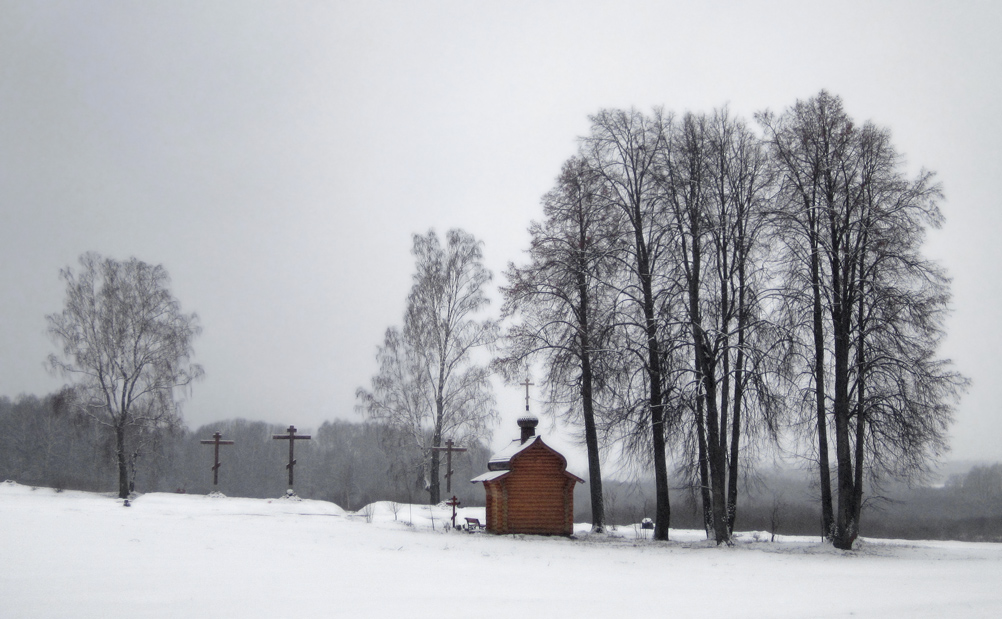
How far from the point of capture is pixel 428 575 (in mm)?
11672

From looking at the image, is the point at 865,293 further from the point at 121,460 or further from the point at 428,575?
the point at 121,460

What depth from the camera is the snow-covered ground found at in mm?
8828

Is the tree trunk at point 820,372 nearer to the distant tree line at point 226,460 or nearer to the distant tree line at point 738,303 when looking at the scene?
the distant tree line at point 738,303

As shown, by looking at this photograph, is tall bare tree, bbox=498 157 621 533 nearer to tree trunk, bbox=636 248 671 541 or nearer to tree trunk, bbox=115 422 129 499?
tree trunk, bbox=636 248 671 541

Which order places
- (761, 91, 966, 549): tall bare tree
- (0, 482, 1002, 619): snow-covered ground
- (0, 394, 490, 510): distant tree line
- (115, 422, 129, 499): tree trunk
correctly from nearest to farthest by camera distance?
(0, 482, 1002, 619): snow-covered ground < (761, 91, 966, 549): tall bare tree < (115, 422, 129, 499): tree trunk < (0, 394, 490, 510): distant tree line

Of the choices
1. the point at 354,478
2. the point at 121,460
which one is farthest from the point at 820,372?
the point at 354,478

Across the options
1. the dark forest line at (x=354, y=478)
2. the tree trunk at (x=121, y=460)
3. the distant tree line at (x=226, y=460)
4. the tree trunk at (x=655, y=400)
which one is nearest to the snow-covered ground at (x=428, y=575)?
the tree trunk at (x=655, y=400)

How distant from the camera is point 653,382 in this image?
20.1m

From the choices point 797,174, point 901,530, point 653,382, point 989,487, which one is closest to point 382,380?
point 653,382

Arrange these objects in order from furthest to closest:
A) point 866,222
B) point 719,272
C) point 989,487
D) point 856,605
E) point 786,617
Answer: point 989,487, point 719,272, point 866,222, point 856,605, point 786,617

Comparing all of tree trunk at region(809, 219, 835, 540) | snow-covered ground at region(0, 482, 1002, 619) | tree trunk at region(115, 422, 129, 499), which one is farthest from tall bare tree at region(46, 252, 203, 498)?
tree trunk at region(809, 219, 835, 540)

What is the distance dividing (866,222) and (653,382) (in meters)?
6.84

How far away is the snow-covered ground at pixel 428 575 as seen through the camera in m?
8.83

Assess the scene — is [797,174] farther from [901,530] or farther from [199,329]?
[199,329]
